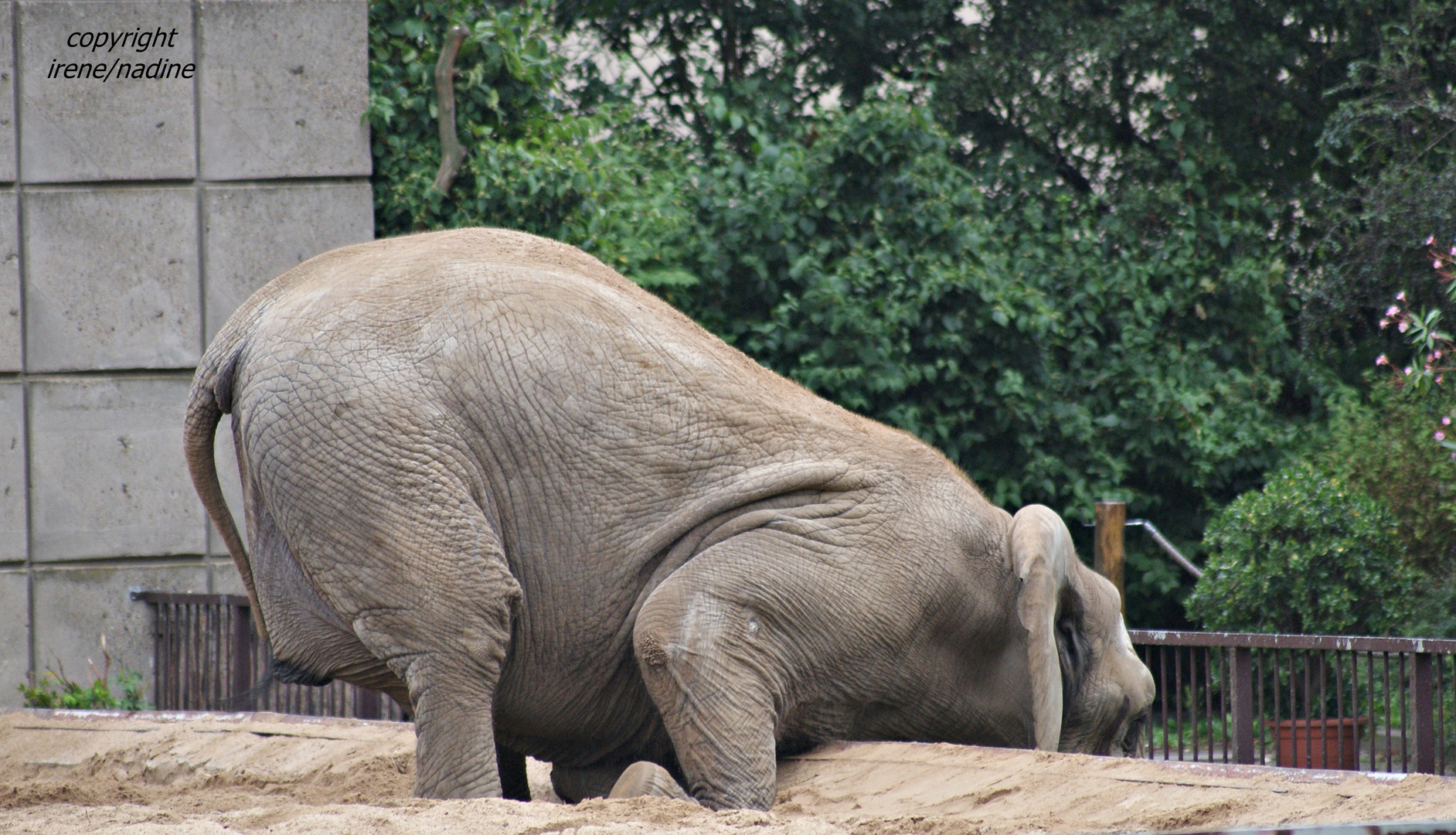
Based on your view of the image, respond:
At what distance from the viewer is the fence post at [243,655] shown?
7133mm

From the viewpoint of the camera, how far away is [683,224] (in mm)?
10703

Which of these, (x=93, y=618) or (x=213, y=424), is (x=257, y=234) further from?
(x=213, y=424)

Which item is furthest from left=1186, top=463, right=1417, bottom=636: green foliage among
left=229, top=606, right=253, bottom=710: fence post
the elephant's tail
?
the elephant's tail

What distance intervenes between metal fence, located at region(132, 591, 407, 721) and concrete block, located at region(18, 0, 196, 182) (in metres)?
2.31

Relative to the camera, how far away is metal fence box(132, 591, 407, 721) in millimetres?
7121

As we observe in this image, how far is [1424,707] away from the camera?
16.8 ft

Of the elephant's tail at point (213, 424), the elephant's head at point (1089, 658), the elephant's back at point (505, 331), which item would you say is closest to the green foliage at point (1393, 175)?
the elephant's head at point (1089, 658)

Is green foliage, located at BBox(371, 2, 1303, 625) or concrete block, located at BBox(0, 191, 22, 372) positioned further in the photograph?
green foliage, located at BBox(371, 2, 1303, 625)

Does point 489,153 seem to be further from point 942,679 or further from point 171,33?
point 942,679

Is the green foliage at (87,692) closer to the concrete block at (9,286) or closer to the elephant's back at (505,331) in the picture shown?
the concrete block at (9,286)

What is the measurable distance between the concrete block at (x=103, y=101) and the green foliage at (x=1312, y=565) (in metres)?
6.21

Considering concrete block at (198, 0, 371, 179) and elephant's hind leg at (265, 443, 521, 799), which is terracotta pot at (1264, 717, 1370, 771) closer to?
elephant's hind leg at (265, 443, 521, 799)

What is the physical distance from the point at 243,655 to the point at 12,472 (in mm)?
1868

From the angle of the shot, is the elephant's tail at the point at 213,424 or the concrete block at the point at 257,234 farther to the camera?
the concrete block at the point at 257,234
